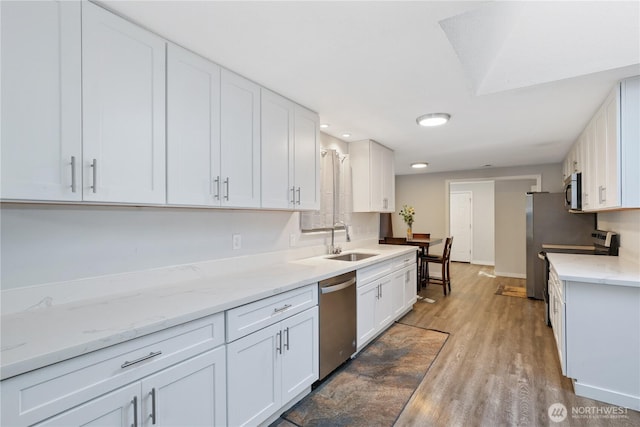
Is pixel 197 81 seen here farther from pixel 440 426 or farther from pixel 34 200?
pixel 440 426

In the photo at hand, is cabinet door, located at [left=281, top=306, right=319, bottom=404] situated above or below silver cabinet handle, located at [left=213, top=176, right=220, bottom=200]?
below

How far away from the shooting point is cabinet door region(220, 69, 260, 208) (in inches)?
76.6

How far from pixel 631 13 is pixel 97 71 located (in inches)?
116

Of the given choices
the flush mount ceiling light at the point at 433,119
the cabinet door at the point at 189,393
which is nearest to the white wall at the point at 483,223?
the flush mount ceiling light at the point at 433,119

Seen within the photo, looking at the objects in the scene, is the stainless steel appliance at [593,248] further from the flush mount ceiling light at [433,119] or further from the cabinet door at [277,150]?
the cabinet door at [277,150]

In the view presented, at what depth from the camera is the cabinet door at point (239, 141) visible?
195 cm

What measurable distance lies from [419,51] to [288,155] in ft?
3.99

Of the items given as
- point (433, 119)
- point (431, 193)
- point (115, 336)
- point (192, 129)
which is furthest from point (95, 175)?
point (431, 193)

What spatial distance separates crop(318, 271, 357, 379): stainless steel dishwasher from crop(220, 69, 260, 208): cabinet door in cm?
89

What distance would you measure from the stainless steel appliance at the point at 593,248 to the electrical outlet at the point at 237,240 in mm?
3252

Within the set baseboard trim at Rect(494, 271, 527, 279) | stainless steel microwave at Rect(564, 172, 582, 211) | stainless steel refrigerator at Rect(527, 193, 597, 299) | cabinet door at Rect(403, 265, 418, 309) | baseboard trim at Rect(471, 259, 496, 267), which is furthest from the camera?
baseboard trim at Rect(471, 259, 496, 267)

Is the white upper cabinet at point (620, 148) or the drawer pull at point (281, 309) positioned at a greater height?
the white upper cabinet at point (620, 148)

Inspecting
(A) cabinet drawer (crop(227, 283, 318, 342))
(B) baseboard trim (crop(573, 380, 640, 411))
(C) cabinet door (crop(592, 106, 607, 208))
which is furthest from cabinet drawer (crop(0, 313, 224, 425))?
(C) cabinet door (crop(592, 106, 607, 208))

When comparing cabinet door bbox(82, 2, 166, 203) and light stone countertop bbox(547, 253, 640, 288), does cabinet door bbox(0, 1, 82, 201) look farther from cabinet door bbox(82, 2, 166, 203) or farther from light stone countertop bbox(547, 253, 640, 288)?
light stone countertop bbox(547, 253, 640, 288)
